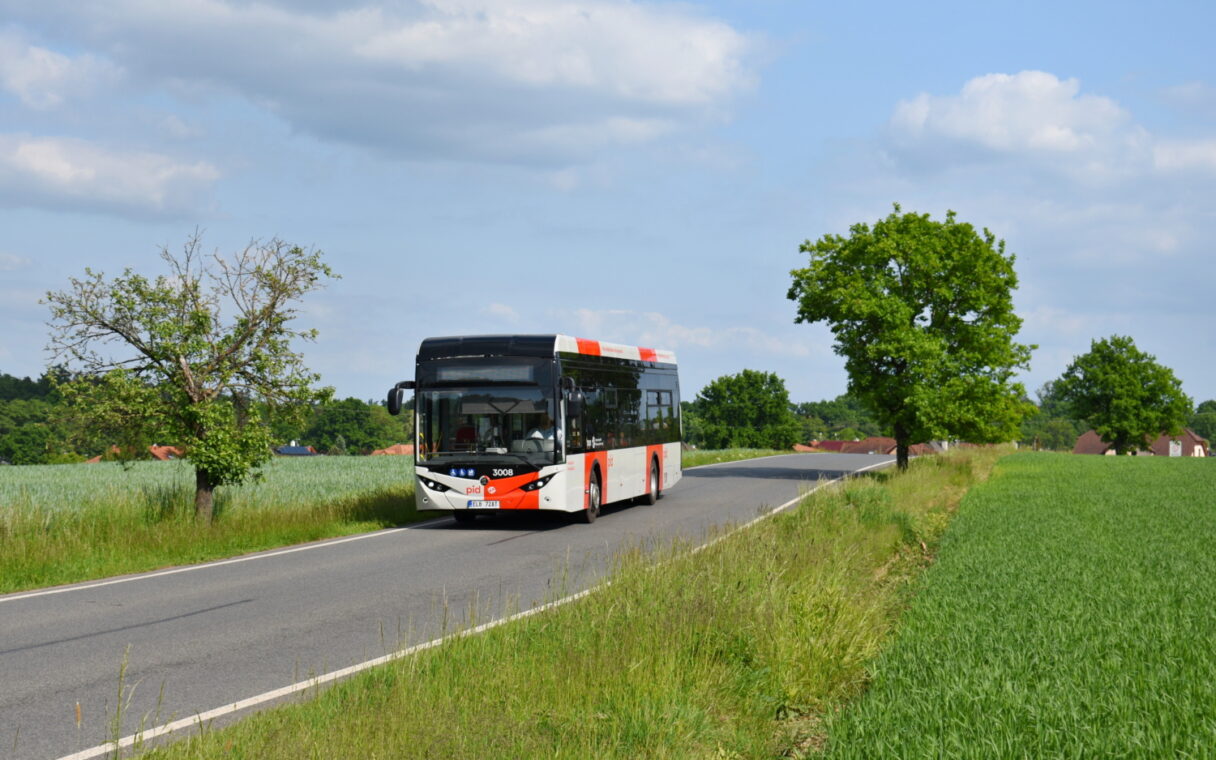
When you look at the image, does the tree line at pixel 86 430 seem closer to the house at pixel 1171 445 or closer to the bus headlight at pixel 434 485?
the bus headlight at pixel 434 485

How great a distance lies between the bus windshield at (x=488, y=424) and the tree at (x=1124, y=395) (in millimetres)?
88803

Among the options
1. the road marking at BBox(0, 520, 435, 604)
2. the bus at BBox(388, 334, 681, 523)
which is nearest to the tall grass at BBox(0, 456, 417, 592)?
the road marking at BBox(0, 520, 435, 604)

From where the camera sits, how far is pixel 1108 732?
5434 millimetres

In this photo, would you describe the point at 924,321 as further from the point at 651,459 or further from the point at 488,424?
the point at 488,424

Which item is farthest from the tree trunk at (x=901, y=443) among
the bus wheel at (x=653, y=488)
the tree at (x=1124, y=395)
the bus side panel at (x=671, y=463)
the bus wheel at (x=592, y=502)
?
the tree at (x=1124, y=395)

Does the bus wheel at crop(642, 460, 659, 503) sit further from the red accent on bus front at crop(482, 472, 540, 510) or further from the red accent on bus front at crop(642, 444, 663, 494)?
the red accent on bus front at crop(482, 472, 540, 510)

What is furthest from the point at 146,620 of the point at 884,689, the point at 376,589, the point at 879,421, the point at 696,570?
the point at 879,421

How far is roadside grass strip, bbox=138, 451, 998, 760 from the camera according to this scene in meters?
5.27

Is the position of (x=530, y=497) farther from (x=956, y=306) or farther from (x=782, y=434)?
(x=782, y=434)

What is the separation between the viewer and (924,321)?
1505 inches

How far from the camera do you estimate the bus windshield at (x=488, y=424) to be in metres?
17.9

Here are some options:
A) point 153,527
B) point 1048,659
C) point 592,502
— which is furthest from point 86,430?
point 1048,659

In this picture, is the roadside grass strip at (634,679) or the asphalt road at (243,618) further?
the asphalt road at (243,618)

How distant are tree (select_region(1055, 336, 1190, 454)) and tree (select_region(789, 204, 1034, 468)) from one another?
211 feet
